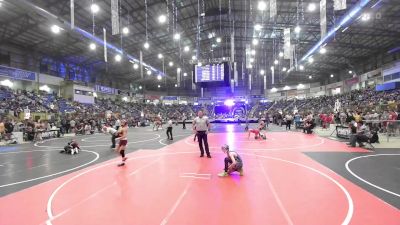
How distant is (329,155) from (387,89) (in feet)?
106

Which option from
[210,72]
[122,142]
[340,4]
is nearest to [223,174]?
[122,142]

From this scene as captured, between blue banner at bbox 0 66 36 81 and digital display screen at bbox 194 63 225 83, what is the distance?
2366cm

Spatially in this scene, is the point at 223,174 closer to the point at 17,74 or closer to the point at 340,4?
the point at 340,4

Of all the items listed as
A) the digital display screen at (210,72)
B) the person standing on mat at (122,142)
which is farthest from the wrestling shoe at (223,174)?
the digital display screen at (210,72)

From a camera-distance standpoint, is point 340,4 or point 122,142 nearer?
point 122,142

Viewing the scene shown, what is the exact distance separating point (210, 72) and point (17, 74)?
25.3m

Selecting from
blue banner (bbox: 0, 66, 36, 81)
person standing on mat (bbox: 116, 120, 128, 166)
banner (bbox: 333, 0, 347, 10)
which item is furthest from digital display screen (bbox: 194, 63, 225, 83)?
blue banner (bbox: 0, 66, 36, 81)

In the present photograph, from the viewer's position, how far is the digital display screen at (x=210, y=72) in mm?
19281

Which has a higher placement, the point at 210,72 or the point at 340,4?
the point at 340,4

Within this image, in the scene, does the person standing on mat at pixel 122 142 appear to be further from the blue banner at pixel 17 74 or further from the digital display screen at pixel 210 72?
the blue banner at pixel 17 74

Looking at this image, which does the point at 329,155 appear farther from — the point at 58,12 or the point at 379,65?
the point at 379,65

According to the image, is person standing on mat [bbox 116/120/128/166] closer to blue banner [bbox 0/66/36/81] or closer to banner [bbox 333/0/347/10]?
banner [bbox 333/0/347/10]

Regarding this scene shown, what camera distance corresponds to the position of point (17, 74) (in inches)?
1222

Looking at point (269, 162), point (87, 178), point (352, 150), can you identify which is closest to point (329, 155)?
point (352, 150)
